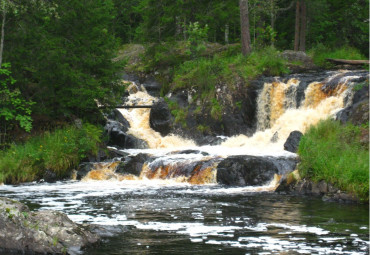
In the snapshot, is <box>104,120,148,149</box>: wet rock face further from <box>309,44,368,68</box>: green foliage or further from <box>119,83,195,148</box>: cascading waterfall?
<box>309,44,368,68</box>: green foliage

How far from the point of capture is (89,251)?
23.7 feet

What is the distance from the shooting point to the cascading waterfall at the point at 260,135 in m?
16.4

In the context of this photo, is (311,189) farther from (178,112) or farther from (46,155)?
(178,112)

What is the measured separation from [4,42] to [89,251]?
12.4 m

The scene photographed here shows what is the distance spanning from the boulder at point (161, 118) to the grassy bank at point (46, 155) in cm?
528

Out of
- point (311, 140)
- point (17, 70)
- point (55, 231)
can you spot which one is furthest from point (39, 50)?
point (55, 231)

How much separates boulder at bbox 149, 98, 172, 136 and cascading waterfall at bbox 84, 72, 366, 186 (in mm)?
266

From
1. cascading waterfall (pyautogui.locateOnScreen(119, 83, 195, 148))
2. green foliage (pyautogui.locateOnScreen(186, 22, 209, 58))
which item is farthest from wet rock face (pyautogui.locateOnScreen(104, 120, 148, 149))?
green foliage (pyautogui.locateOnScreen(186, 22, 209, 58))

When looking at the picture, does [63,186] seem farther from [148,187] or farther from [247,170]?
[247,170]

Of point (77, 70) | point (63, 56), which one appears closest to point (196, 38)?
point (77, 70)

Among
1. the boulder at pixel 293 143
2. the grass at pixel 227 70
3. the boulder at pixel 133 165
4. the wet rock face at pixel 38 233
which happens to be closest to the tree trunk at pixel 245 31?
the grass at pixel 227 70

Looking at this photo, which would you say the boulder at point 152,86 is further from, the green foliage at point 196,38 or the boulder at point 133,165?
the boulder at point 133,165

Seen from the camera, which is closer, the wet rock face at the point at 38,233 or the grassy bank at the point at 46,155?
the wet rock face at the point at 38,233

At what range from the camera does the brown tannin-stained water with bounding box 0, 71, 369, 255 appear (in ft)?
25.7
